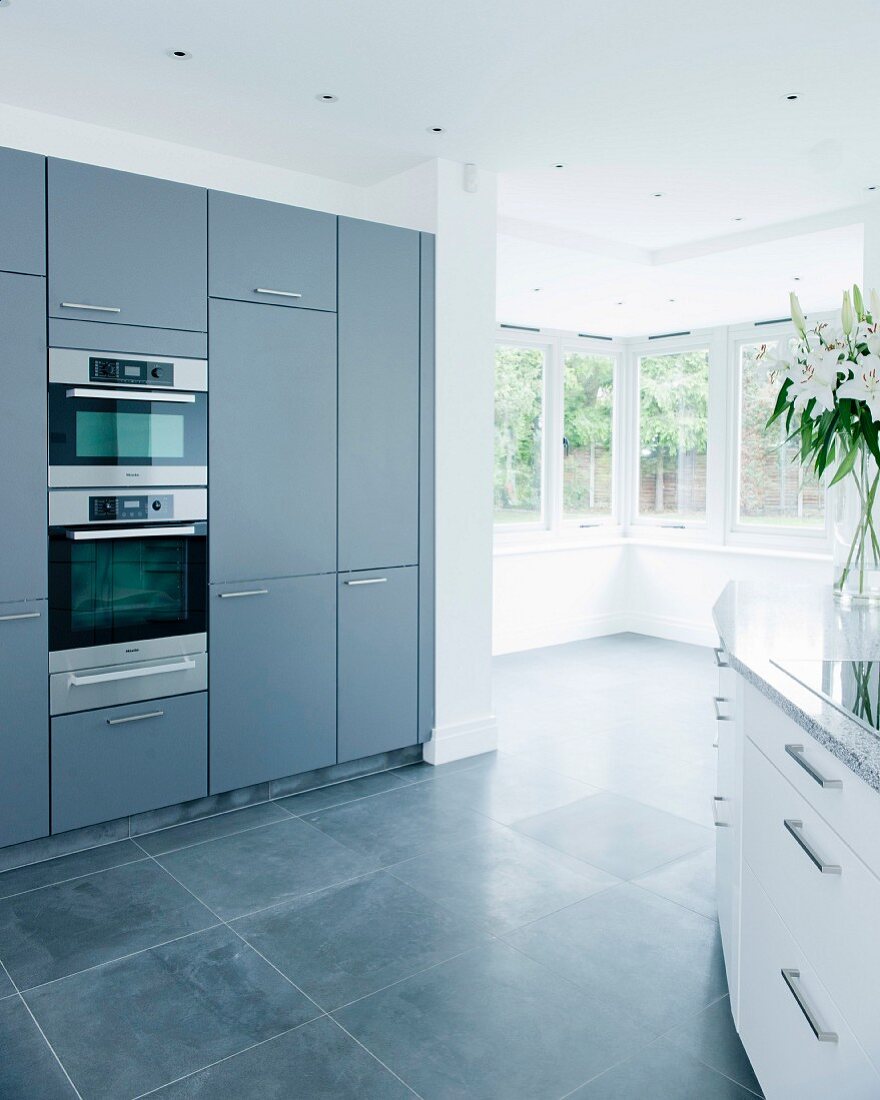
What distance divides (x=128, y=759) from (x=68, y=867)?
1.25ft

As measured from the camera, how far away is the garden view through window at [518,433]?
6973 mm

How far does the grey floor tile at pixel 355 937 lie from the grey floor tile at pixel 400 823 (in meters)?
0.29

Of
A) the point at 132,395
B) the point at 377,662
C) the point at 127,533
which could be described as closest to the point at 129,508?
the point at 127,533

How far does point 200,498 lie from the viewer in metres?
3.31

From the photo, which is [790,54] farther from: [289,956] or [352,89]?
[289,956]

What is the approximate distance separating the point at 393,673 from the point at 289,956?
158cm

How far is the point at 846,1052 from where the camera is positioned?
131 cm

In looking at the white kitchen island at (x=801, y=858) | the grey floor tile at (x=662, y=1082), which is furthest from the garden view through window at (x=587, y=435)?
the grey floor tile at (x=662, y=1082)

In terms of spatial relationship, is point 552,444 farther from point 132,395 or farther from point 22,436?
point 22,436

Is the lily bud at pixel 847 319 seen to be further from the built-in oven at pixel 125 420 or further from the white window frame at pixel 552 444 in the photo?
the white window frame at pixel 552 444

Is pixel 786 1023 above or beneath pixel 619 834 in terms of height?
above

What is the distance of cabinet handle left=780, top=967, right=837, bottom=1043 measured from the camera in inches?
53.7

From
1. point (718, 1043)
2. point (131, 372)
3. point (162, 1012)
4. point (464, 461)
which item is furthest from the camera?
point (464, 461)

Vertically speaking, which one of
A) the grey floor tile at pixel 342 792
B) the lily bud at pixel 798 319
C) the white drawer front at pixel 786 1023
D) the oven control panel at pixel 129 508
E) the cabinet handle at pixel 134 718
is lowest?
the grey floor tile at pixel 342 792
